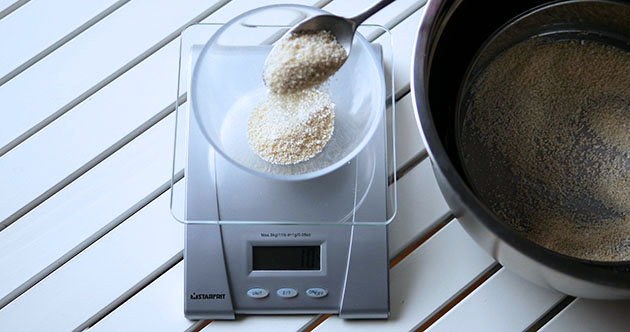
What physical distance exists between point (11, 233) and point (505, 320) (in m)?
0.68

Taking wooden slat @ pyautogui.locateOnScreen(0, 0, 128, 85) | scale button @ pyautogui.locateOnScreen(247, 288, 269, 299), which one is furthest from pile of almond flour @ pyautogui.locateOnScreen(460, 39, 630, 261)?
wooden slat @ pyautogui.locateOnScreen(0, 0, 128, 85)

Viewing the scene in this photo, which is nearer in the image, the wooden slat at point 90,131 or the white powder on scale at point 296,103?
the white powder on scale at point 296,103

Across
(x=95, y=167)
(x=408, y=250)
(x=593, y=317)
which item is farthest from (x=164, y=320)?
(x=593, y=317)

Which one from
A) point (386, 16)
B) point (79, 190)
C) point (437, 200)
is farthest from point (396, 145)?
point (79, 190)

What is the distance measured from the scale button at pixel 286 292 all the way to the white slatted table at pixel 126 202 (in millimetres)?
38

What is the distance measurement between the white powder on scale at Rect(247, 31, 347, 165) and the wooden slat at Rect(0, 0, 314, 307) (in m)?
0.17

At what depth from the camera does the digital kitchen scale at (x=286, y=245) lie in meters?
0.77

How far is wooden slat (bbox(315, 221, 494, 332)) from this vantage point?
30.9 inches

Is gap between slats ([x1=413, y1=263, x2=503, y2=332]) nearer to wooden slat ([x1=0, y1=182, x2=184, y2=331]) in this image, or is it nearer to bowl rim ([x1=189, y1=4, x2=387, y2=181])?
bowl rim ([x1=189, y1=4, x2=387, y2=181])

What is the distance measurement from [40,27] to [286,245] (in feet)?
1.66

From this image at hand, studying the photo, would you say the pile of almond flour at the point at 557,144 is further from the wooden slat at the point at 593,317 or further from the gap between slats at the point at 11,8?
the gap between slats at the point at 11,8

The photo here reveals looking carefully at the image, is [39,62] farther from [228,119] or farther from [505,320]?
[505,320]

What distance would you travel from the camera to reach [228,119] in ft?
2.60

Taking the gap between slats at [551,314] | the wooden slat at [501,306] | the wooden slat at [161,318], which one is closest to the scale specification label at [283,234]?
the wooden slat at [161,318]
